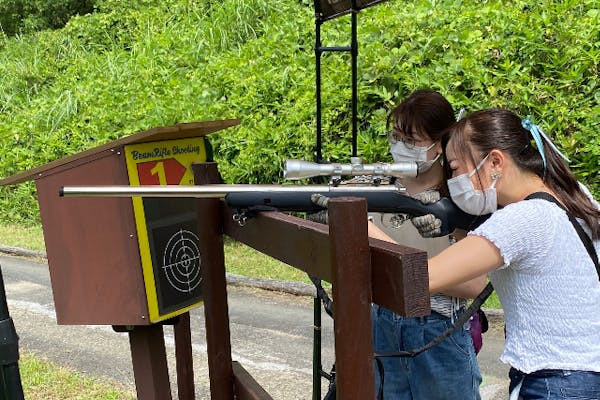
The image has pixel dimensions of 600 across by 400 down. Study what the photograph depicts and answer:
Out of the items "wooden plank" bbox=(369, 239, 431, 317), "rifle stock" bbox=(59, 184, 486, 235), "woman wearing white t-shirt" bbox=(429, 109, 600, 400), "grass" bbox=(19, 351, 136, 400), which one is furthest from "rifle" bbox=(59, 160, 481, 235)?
"grass" bbox=(19, 351, 136, 400)

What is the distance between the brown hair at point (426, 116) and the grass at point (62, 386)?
2746 millimetres

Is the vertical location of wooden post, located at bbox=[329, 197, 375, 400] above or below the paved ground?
above

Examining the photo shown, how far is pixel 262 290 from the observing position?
682cm

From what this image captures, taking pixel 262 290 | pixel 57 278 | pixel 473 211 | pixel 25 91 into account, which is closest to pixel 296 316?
pixel 262 290

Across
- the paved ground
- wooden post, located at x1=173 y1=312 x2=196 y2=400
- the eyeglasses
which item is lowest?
the paved ground

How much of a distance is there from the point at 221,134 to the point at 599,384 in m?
7.07

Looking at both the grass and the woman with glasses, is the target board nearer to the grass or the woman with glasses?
the woman with glasses

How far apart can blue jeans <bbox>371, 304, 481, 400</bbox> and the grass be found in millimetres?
2373

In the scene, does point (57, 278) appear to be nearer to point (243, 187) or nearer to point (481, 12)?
point (243, 187)

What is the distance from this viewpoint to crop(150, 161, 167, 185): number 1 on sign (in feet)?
9.94

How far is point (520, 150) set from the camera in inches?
85.5

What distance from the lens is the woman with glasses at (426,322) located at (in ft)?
8.80

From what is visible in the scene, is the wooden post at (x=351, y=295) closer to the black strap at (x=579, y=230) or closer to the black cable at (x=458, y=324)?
the black strap at (x=579, y=230)

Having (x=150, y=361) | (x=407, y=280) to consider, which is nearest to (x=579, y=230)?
(x=407, y=280)
